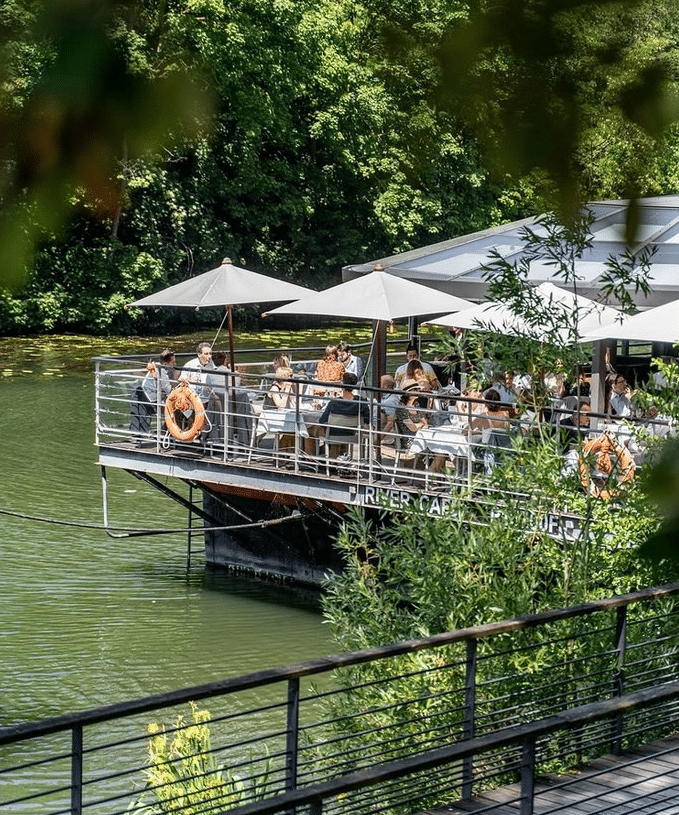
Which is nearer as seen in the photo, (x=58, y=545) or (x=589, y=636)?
(x=589, y=636)

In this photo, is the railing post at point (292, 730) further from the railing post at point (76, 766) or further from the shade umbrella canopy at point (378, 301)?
the shade umbrella canopy at point (378, 301)

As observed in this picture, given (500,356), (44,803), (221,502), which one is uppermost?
(500,356)

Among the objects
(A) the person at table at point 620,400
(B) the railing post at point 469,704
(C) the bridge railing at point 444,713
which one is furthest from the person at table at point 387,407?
(B) the railing post at point 469,704

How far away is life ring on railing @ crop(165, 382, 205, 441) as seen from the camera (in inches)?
526

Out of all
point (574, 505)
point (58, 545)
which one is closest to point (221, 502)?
point (58, 545)

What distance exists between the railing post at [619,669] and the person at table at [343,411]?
5.35 meters

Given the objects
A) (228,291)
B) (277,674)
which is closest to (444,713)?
(277,674)

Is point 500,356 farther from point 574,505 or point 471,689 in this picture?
point 471,689

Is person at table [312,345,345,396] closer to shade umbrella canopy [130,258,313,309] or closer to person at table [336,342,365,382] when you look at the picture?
person at table [336,342,365,382]

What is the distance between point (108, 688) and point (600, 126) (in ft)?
32.8

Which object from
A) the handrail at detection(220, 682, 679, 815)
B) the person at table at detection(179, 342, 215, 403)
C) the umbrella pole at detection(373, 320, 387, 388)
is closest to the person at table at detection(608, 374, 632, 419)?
the umbrella pole at detection(373, 320, 387, 388)

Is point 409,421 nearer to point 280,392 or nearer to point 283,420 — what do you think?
point 283,420

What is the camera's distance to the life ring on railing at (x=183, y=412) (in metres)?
13.4

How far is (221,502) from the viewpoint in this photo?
14039 mm
